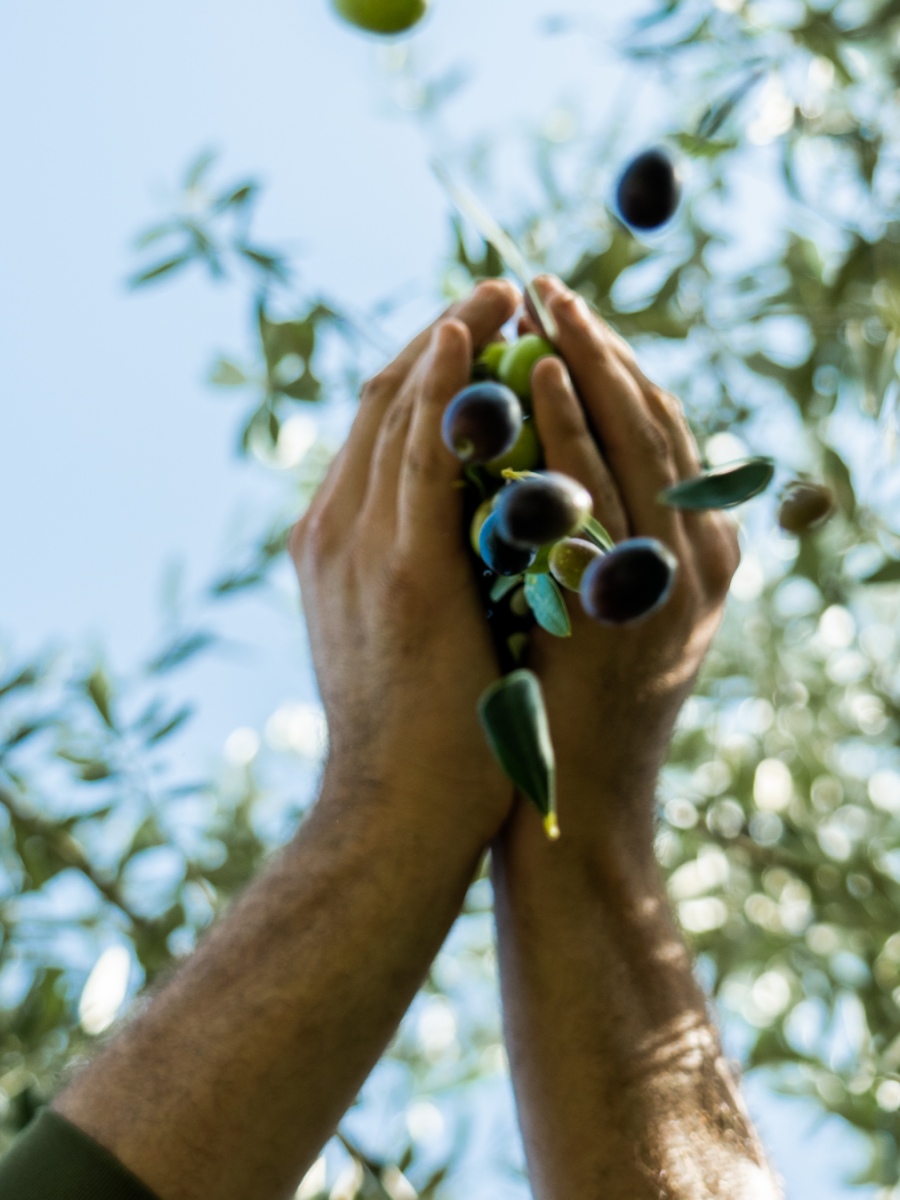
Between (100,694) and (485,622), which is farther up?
(485,622)

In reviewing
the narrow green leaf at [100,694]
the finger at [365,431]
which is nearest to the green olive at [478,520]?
the finger at [365,431]

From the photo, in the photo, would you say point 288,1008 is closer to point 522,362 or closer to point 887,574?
point 522,362

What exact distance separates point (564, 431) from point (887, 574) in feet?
1.81

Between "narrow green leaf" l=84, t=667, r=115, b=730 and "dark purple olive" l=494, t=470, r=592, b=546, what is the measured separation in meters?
1.27

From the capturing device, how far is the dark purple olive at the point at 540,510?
628mm

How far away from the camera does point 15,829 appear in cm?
169

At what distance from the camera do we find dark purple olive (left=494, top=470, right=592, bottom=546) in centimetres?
63

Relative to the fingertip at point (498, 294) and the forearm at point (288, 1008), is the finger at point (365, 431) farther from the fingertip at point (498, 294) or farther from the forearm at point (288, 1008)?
the forearm at point (288, 1008)

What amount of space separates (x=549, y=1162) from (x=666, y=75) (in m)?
1.35

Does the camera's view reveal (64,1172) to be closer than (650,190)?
Yes

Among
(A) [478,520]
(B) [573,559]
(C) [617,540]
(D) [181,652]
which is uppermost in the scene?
(B) [573,559]

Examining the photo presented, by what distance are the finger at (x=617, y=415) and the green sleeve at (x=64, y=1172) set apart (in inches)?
30.3

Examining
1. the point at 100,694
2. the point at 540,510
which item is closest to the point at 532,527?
the point at 540,510

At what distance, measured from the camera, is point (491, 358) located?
1202 mm
